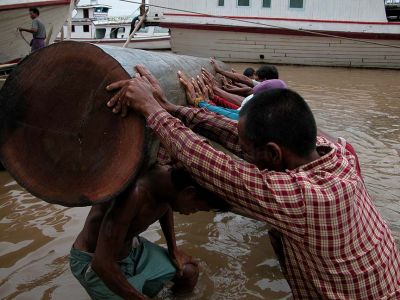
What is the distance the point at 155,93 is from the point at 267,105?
0.55 meters

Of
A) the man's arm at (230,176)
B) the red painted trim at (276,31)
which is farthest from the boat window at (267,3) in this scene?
the man's arm at (230,176)

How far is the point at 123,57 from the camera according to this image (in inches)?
83.4

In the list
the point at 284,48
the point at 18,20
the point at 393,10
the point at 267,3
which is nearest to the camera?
the point at 18,20

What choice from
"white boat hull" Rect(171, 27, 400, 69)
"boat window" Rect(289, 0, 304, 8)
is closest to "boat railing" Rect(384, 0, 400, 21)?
"white boat hull" Rect(171, 27, 400, 69)

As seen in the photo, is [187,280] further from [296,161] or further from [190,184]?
[296,161]

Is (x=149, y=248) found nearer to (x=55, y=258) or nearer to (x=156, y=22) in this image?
(x=55, y=258)

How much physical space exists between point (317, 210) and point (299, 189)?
0.10 meters

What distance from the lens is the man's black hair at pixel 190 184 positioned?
228cm

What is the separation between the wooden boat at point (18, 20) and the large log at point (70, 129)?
995cm

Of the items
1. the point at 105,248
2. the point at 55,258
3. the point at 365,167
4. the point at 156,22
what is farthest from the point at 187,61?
the point at 156,22

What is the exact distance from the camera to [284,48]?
59.1 ft

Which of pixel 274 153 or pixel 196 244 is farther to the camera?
pixel 196 244

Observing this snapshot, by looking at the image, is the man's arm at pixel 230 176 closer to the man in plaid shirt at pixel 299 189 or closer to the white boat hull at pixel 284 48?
the man in plaid shirt at pixel 299 189

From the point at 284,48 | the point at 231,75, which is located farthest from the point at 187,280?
the point at 284,48
